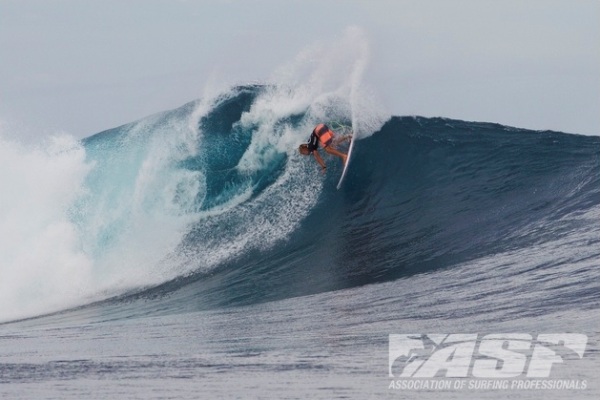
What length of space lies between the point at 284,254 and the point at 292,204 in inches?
58.4

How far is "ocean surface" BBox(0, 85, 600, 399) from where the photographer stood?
8.27 metres

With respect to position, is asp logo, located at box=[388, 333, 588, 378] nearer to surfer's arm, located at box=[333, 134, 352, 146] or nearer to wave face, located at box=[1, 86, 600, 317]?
wave face, located at box=[1, 86, 600, 317]

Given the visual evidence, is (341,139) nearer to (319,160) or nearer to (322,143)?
(322,143)

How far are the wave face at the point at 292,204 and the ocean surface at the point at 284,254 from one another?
0.04 metres

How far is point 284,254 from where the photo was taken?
13.0 meters

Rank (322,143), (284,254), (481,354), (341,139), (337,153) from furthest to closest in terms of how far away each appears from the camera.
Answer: (341,139)
(337,153)
(322,143)
(284,254)
(481,354)

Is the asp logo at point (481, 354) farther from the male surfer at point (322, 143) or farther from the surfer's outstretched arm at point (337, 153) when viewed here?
the surfer's outstretched arm at point (337, 153)

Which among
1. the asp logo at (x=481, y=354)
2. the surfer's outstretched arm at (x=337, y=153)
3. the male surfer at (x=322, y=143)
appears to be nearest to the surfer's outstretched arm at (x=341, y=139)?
the male surfer at (x=322, y=143)

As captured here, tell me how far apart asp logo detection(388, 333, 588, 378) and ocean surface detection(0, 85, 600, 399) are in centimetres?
11

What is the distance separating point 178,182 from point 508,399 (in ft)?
32.1

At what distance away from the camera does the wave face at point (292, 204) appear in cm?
1216

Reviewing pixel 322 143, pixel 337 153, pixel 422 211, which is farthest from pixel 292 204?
pixel 422 211

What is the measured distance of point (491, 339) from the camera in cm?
852

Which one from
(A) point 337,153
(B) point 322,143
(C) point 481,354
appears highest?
(B) point 322,143
